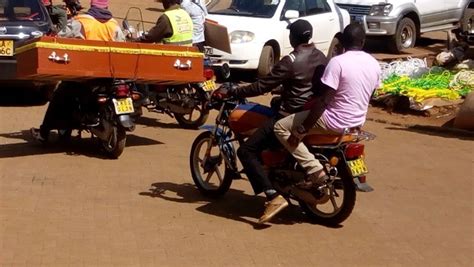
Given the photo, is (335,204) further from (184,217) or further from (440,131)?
(440,131)

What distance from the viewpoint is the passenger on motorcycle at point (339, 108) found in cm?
716

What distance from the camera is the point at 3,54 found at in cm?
1305

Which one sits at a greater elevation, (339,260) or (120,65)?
(120,65)

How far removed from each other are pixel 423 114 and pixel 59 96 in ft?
19.0

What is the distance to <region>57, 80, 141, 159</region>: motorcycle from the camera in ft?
32.3

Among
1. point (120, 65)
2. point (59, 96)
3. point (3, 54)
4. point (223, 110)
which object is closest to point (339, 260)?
point (223, 110)

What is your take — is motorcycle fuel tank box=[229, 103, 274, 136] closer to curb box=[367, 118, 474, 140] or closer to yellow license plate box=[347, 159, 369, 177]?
yellow license plate box=[347, 159, 369, 177]

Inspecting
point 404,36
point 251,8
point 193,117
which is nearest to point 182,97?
point 193,117

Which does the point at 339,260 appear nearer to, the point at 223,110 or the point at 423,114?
the point at 223,110

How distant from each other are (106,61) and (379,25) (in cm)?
1144

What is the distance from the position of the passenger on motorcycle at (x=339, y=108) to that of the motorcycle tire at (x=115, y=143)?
2.97 meters

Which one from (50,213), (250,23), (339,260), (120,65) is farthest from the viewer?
(250,23)

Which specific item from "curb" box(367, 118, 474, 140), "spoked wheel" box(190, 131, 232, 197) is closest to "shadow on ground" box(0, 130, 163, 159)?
"spoked wheel" box(190, 131, 232, 197)

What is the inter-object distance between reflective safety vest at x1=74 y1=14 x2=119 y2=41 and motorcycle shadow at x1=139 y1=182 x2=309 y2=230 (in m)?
2.28
